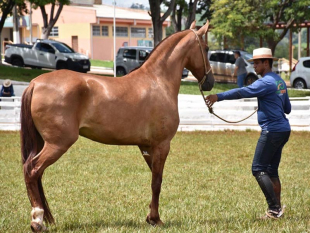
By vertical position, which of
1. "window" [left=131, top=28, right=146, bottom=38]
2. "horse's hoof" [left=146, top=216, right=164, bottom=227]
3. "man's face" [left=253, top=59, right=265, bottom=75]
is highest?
"window" [left=131, top=28, right=146, bottom=38]

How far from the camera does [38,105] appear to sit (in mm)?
5605

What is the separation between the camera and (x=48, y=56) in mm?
30297

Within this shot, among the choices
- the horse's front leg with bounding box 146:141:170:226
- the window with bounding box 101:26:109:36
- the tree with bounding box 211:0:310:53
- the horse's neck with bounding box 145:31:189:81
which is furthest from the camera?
the window with bounding box 101:26:109:36

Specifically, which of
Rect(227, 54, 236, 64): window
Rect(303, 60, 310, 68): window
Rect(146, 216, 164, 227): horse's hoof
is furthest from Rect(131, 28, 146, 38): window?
Rect(146, 216, 164, 227): horse's hoof

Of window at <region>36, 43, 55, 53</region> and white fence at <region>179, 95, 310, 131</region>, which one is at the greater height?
window at <region>36, 43, 55, 53</region>

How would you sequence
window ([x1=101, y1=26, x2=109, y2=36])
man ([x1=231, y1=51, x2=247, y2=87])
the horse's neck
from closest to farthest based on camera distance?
→ the horse's neck < man ([x1=231, y1=51, x2=247, y2=87]) < window ([x1=101, y1=26, x2=109, y2=36])

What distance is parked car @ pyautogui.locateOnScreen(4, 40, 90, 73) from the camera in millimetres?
29953

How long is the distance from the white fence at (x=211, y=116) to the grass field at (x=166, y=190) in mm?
2858

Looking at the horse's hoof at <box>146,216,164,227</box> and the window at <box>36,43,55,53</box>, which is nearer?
the horse's hoof at <box>146,216,164,227</box>

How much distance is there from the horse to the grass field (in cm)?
59

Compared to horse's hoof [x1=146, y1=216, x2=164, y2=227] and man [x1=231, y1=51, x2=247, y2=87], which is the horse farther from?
man [x1=231, y1=51, x2=247, y2=87]

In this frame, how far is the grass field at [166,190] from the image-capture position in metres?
6.32

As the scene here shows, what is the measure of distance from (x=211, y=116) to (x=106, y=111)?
10906 millimetres

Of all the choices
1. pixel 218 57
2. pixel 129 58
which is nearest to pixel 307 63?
pixel 218 57
